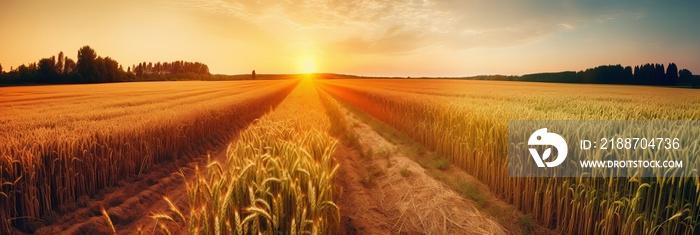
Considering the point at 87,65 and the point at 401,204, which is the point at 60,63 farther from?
the point at 401,204

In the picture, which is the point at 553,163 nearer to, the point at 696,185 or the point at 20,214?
the point at 696,185

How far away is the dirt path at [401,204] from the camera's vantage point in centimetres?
498

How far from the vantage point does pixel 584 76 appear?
75188 millimetres

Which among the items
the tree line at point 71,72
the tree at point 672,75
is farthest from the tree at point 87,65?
the tree at point 672,75

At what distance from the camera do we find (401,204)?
227 inches

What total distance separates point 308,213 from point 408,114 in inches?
397

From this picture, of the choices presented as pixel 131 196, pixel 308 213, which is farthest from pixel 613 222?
pixel 131 196

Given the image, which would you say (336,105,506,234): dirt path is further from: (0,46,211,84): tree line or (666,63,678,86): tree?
(666,63,678,86): tree

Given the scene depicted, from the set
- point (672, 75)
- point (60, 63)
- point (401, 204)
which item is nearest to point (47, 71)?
point (60, 63)

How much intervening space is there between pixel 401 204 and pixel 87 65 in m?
58.3

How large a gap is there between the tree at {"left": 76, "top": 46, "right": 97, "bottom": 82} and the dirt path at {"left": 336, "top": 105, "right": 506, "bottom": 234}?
54.4 metres

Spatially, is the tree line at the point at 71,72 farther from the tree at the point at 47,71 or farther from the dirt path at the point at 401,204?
the dirt path at the point at 401,204

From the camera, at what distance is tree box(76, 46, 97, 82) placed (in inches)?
1866

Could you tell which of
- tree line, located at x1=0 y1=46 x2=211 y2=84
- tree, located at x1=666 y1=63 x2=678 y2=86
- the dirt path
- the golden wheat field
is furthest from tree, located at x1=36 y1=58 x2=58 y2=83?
tree, located at x1=666 y1=63 x2=678 y2=86
